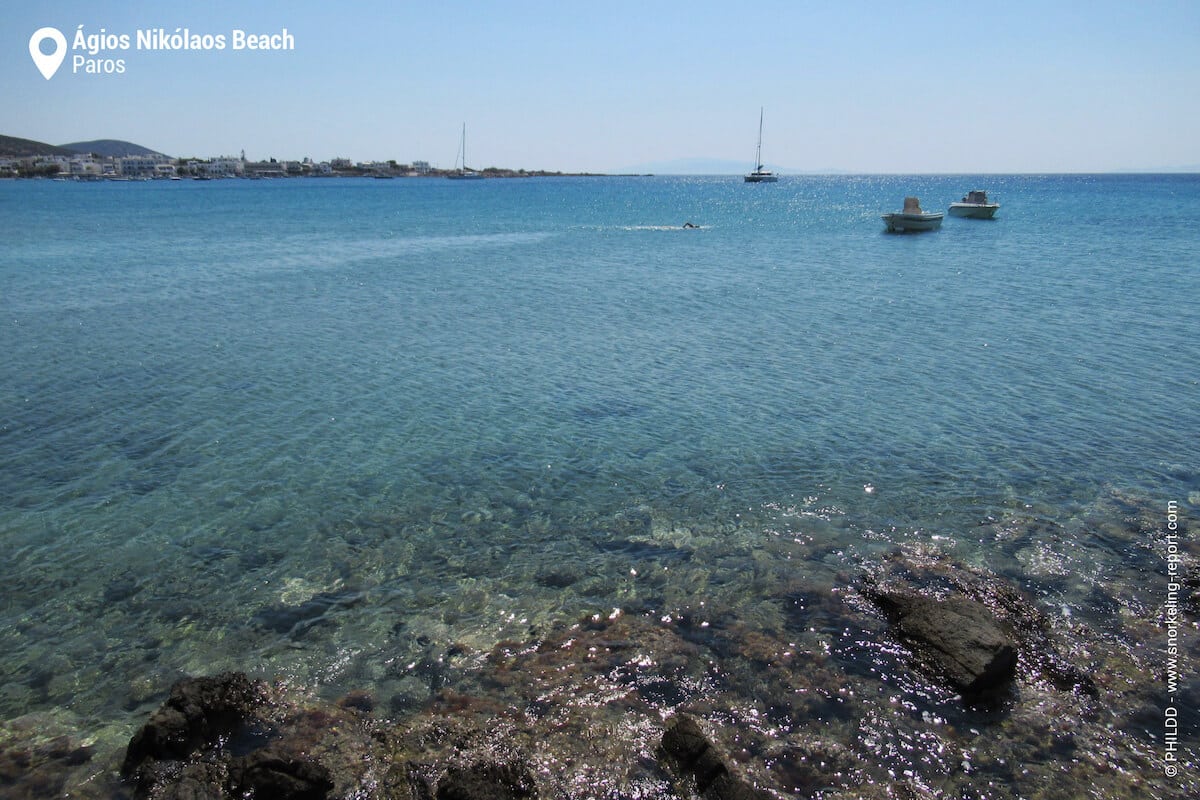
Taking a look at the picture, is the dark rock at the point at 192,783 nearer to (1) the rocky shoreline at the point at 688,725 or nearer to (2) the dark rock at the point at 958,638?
(1) the rocky shoreline at the point at 688,725

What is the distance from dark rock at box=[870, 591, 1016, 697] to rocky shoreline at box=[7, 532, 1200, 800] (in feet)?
0.10

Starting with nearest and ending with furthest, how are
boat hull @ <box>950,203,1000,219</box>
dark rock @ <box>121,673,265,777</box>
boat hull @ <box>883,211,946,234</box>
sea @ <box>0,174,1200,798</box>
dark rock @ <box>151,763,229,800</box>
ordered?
dark rock @ <box>151,763,229,800</box> → dark rock @ <box>121,673,265,777</box> → sea @ <box>0,174,1200,798</box> → boat hull @ <box>883,211,946,234</box> → boat hull @ <box>950,203,1000,219</box>

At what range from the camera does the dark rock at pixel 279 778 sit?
8.21 m

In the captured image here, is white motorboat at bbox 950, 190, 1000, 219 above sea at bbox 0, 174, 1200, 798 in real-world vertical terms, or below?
above

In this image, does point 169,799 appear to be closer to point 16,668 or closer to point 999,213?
point 16,668

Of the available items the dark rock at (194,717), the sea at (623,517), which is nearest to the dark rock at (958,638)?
the sea at (623,517)

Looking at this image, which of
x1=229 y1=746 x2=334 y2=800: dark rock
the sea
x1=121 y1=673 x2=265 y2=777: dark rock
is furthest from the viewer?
the sea

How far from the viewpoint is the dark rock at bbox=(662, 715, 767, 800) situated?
27.0ft

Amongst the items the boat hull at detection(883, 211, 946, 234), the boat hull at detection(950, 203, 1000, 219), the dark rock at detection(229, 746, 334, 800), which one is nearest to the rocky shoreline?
the dark rock at detection(229, 746, 334, 800)

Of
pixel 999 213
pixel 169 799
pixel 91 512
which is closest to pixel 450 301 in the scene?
pixel 91 512

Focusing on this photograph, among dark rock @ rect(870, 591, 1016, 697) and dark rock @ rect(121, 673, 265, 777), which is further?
dark rock @ rect(870, 591, 1016, 697)

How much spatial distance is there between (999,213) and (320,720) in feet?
408

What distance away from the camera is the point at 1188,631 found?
37.2 feet

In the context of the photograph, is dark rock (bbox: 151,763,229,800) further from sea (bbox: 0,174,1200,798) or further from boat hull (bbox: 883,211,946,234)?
boat hull (bbox: 883,211,946,234)
